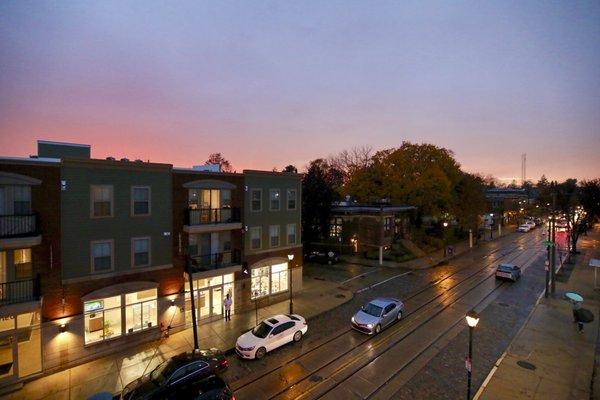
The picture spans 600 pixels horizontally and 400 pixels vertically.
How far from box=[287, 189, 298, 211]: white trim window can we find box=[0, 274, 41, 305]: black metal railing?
16317 millimetres

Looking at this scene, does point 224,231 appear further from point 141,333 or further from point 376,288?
point 376,288

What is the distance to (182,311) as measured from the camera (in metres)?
19.3

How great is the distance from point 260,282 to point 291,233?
480 cm

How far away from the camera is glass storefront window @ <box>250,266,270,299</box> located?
76.4ft

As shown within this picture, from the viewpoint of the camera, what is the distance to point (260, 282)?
23797 millimetres

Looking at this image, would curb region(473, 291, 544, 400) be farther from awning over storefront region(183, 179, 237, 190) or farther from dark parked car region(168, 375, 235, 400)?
awning over storefront region(183, 179, 237, 190)

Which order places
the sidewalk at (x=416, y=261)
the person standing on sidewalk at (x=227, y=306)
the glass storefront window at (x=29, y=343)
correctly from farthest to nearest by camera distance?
the sidewalk at (x=416, y=261) < the person standing on sidewalk at (x=227, y=306) < the glass storefront window at (x=29, y=343)

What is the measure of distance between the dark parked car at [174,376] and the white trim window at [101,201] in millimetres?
8498

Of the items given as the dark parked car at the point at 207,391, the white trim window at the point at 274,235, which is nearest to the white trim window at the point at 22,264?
the dark parked car at the point at 207,391

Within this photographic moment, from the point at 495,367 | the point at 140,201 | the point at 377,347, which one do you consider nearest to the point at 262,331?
the point at 377,347

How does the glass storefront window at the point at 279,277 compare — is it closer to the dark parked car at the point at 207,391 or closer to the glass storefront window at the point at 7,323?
the dark parked car at the point at 207,391

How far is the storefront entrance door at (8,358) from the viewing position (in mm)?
13727

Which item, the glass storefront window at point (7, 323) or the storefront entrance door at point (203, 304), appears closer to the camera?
the glass storefront window at point (7, 323)

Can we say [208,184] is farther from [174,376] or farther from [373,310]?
[373,310]
